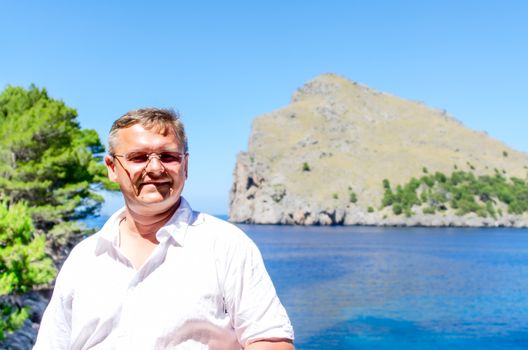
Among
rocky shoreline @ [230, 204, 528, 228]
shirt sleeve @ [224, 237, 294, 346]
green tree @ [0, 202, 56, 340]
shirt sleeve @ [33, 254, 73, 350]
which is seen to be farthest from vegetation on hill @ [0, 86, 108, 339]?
rocky shoreline @ [230, 204, 528, 228]

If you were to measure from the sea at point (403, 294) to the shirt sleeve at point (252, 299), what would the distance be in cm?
2881

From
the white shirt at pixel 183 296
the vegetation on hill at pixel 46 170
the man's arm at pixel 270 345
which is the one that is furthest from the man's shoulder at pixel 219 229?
the vegetation on hill at pixel 46 170

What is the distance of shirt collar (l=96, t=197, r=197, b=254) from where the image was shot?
231cm

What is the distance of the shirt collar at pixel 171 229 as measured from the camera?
7.57ft

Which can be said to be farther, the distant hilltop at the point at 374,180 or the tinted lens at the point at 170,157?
the distant hilltop at the point at 374,180

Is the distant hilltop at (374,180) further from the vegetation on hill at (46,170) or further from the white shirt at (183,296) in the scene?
the white shirt at (183,296)

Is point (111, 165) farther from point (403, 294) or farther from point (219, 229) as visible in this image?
point (403, 294)

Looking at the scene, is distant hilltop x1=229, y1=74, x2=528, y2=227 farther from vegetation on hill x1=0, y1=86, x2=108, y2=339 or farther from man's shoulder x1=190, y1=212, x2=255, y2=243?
man's shoulder x1=190, y1=212, x2=255, y2=243

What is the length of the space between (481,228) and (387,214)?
26034 millimetres

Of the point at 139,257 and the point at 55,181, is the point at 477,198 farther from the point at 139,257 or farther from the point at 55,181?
the point at 139,257

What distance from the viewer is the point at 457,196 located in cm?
14938

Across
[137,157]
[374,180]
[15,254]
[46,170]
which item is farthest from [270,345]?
[374,180]

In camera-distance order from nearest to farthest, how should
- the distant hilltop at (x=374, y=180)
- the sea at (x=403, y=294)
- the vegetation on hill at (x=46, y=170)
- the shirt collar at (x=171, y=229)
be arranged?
the shirt collar at (x=171, y=229), the vegetation on hill at (x=46, y=170), the sea at (x=403, y=294), the distant hilltop at (x=374, y=180)

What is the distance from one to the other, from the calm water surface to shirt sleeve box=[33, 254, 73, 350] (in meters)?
28.7
